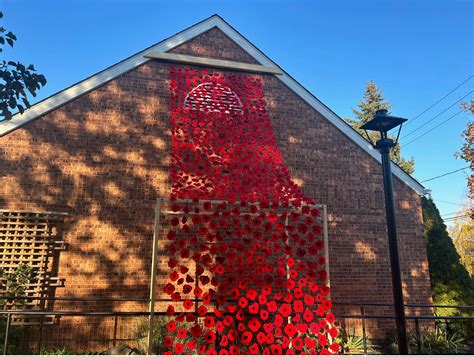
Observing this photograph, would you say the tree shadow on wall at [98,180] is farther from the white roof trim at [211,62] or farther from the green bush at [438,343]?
the green bush at [438,343]

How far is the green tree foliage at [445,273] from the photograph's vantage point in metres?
8.77

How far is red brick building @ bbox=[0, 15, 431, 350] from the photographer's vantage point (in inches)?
266

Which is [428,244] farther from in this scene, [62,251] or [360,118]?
[360,118]

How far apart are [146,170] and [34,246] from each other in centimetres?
249

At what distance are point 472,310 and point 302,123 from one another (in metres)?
6.06

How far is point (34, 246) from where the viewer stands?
6.52m

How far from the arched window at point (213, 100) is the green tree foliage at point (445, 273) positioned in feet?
20.2

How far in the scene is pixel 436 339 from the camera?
7.19 m

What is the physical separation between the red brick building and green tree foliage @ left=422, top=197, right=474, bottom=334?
3.79 feet

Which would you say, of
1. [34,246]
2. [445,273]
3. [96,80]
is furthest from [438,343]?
[96,80]

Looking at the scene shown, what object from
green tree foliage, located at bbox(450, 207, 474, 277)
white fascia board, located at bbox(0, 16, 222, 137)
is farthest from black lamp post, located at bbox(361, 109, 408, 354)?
green tree foliage, located at bbox(450, 207, 474, 277)

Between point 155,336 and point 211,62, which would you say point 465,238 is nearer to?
point 211,62

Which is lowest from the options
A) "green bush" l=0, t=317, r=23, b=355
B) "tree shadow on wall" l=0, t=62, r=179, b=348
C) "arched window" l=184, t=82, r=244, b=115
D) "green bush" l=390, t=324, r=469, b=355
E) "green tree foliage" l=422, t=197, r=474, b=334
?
"green bush" l=390, t=324, r=469, b=355

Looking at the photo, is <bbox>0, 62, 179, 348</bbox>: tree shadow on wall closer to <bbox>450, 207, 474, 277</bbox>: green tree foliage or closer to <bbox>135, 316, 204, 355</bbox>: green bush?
<bbox>135, 316, 204, 355</bbox>: green bush
